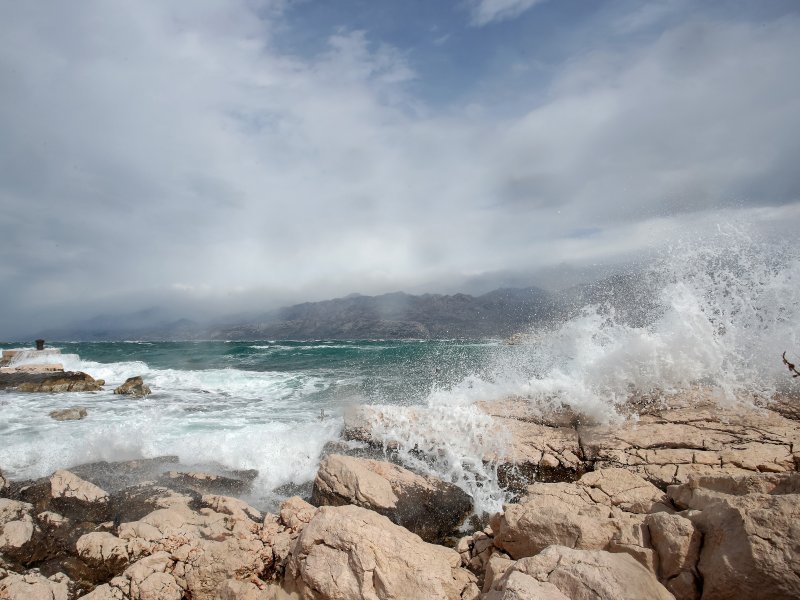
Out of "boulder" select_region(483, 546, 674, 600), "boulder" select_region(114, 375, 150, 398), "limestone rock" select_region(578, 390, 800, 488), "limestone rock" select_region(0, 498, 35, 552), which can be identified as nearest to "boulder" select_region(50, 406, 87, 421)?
"boulder" select_region(114, 375, 150, 398)

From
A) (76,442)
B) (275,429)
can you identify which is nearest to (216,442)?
(275,429)

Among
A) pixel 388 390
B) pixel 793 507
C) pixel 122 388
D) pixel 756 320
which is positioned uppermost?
pixel 756 320

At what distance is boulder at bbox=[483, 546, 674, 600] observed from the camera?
2.41 m

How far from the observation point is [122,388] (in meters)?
17.5

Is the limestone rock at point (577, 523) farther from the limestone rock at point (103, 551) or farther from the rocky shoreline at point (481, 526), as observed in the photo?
the limestone rock at point (103, 551)

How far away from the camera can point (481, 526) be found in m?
5.63

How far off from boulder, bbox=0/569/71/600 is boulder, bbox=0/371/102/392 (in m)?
17.9

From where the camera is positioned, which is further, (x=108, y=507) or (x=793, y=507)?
(x=108, y=507)

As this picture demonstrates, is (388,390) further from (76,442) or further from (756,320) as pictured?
(756,320)

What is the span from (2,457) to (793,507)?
12.2m

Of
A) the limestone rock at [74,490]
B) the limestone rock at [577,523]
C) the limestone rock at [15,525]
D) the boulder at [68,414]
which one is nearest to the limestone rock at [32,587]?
the limestone rock at [15,525]

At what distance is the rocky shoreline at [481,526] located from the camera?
2.67 meters

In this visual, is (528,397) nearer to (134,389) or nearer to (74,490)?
(74,490)

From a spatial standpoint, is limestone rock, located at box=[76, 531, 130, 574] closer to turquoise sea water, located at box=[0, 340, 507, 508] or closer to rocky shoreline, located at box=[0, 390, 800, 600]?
rocky shoreline, located at box=[0, 390, 800, 600]
